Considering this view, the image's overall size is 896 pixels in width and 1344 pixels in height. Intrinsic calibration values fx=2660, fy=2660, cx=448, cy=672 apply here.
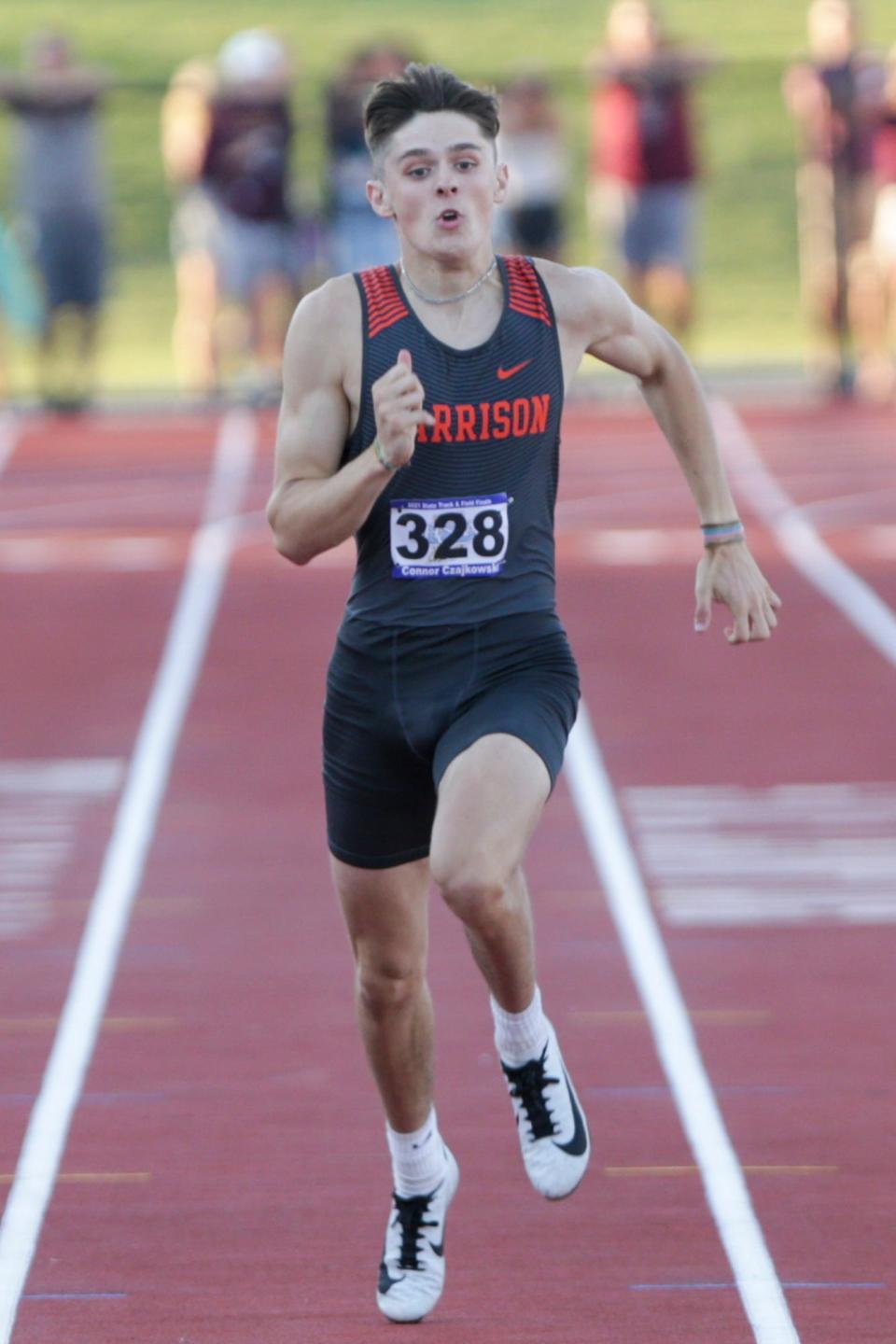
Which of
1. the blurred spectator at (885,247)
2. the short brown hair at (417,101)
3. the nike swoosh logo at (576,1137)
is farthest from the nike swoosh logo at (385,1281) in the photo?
the blurred spectator at (885,247)

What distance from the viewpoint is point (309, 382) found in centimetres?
452

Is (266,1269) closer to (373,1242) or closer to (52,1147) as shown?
(373,1242)

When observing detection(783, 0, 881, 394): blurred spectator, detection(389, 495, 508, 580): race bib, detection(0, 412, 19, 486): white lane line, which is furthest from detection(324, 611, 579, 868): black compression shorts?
detection(783, 0, 881, 394): blurred spectator

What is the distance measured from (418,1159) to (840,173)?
13968 millimetres

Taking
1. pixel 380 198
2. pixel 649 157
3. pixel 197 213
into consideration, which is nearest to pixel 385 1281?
pixel 380 198

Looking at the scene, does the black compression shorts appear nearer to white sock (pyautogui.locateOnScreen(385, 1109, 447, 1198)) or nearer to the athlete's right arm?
the athlete's right arm

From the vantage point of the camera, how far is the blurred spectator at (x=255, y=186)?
17000 millimetres

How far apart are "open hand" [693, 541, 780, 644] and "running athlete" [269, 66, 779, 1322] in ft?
0.12

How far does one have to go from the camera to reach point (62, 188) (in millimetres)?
17359

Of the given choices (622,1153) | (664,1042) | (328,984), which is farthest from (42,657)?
(622,1153)

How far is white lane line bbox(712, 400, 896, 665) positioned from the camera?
11.2 m

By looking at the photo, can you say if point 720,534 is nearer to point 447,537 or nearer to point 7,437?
point 447,537

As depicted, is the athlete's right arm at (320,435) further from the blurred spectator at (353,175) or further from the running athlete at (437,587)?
the blurred spectator at (353,175)

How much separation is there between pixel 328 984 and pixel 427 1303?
228cm
